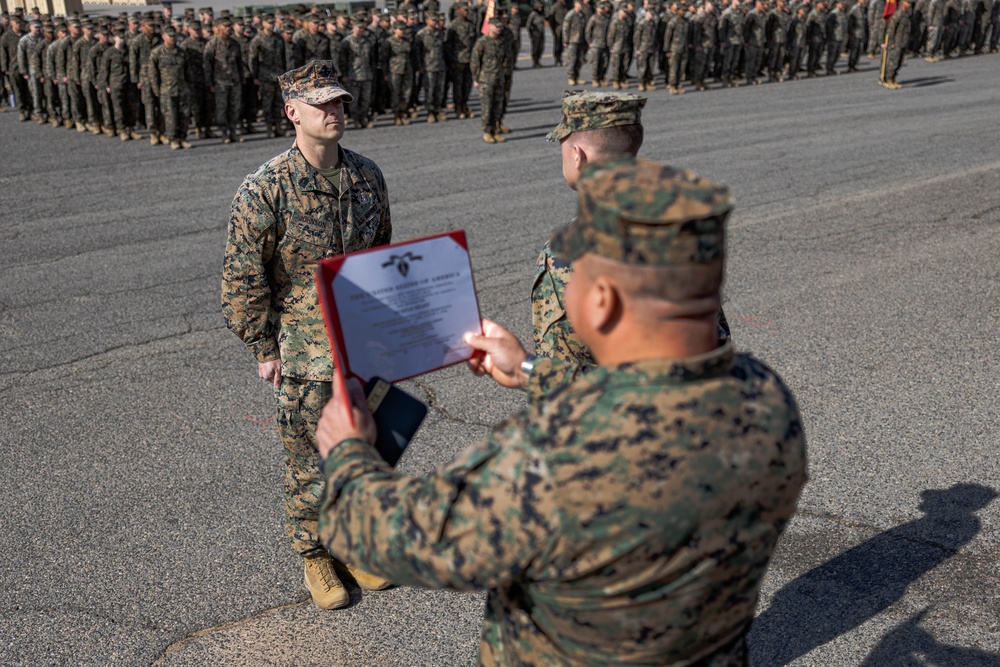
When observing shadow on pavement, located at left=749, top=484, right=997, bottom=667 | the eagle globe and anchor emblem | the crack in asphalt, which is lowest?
the crack in asphalt

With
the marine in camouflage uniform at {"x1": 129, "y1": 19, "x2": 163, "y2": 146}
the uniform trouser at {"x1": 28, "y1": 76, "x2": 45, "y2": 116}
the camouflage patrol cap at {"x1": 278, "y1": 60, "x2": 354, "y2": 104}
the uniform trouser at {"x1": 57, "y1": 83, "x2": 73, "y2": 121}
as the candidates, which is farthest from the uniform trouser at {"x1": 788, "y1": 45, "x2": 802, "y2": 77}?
the camouflage patrol cap at {"x1": 278, "y1": 60, "x2": 354, "y2": 104}

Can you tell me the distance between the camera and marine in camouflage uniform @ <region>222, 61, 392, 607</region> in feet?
13.3

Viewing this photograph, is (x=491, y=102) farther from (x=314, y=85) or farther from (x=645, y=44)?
(x=314, y=85)

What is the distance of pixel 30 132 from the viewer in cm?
1889

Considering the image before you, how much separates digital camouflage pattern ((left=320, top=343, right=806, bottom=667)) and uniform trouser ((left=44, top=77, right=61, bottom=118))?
19.9 m

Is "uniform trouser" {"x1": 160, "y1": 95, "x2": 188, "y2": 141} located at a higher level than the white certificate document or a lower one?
lower

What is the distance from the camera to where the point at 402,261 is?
7.84 feet

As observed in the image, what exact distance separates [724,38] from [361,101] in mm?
10693

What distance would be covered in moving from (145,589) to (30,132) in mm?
16889

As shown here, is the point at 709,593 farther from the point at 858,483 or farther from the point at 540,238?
the point at 540,238

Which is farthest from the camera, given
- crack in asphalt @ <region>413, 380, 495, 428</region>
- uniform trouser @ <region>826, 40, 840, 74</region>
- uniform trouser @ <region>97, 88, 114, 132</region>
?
uniform trouser @ <region>826, 40, 840, 74</region>

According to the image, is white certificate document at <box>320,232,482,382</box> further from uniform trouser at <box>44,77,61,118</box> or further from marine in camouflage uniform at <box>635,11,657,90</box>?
marine in camouflage uniform at <box>635,11,657,90</box>

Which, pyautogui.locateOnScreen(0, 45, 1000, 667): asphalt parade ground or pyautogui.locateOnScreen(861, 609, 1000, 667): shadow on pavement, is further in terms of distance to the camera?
pyautogui.locateOnScreen(0, 45, 1000, 667): asphalt parade ground

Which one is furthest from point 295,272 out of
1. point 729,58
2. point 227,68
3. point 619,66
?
point 729,58
